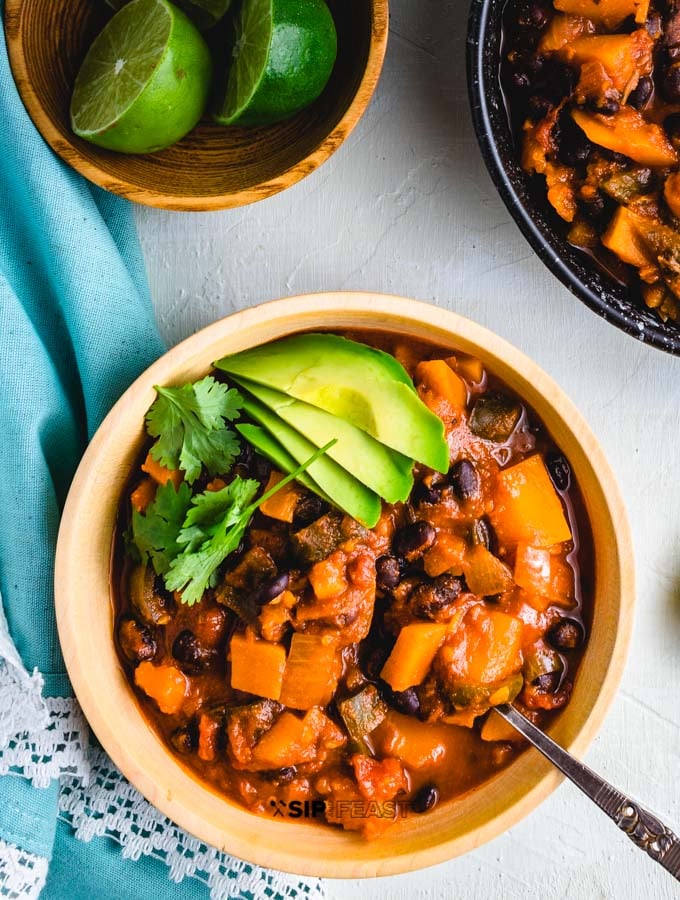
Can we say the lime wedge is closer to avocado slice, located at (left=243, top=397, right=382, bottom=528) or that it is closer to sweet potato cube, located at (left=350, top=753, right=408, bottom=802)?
avocado slice, located at (left=243, top=397, right=382, bottom=528)

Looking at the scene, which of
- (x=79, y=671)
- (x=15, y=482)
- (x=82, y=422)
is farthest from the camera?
(x=82, y=422)

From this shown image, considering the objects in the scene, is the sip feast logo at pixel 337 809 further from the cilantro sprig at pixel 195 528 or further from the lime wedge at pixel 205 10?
the lime wedge at pixel 205 10

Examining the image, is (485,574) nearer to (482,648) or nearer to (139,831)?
(482,648)

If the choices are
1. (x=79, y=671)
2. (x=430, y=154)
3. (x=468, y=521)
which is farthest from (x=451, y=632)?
(x=430, y=154)

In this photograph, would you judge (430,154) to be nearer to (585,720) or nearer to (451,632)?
(451,632)

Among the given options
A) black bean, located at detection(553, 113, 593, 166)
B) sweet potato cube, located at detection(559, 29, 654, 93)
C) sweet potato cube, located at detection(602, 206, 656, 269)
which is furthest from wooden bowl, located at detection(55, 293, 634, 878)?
sweet potato cube, located at detection(559, 29, 654, 93)
